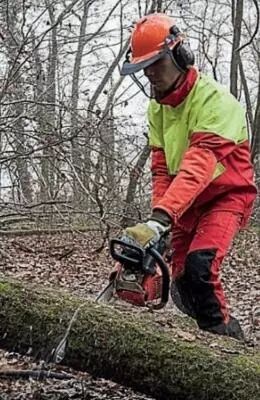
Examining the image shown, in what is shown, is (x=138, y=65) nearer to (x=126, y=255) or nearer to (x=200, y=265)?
(x=126, y=255)

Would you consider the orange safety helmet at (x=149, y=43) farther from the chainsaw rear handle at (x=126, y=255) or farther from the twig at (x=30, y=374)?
the twig at (x=30, y=374)

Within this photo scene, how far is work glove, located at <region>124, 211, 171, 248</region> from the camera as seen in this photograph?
3.01m

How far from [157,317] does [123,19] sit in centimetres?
1166

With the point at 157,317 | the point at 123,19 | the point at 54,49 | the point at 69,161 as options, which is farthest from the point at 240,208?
the point at 123,19

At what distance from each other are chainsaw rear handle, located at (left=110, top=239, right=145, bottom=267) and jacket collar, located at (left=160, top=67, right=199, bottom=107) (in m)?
0.88

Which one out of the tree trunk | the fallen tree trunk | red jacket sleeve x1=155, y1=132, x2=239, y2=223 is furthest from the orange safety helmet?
the tree trunk

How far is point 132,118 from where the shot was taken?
9992 millimetres

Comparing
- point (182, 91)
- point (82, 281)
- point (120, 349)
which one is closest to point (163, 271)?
point (120, 349)

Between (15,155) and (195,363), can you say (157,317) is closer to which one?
(195,363)

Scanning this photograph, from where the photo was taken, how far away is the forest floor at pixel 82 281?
3.43 m

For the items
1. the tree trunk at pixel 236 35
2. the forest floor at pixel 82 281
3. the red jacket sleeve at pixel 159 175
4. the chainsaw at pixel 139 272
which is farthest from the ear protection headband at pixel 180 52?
the tree trunk at pixel 236 35

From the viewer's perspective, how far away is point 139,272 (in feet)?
10.1

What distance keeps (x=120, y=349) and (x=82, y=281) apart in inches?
209

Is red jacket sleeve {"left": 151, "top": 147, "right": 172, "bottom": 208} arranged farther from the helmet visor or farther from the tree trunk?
the tree trunk
